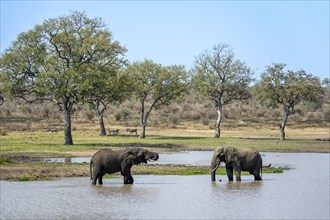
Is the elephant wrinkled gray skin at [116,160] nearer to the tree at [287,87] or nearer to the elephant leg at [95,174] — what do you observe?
the elephant leg at [95,174]

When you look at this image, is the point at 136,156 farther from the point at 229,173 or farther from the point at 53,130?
the point at 53,130

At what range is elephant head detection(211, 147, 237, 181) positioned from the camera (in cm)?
2886

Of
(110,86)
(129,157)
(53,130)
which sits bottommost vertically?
(129,157)

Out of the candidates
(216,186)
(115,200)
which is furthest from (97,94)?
(115,200)

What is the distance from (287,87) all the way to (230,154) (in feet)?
146

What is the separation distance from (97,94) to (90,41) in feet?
15.6

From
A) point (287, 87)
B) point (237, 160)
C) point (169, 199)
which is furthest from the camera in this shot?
point (287, 87)

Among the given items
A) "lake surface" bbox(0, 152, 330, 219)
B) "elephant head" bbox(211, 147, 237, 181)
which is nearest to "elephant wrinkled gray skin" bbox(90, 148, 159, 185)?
"lake surface" bbox(0, 152, 330, 219)

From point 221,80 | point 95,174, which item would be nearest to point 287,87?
point 221,80

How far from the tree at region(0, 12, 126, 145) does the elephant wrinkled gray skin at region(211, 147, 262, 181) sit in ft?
78.8

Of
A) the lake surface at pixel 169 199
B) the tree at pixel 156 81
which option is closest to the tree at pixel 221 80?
the tree at pixel 156 81

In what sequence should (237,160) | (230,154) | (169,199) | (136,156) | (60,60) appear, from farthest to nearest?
Result: 1. (60,60)
2. (237,160)
3. (230,154)
4. (136,156)
5. (169,199)

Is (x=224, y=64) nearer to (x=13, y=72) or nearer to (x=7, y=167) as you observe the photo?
(x=13, y=72)

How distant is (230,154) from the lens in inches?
1139
